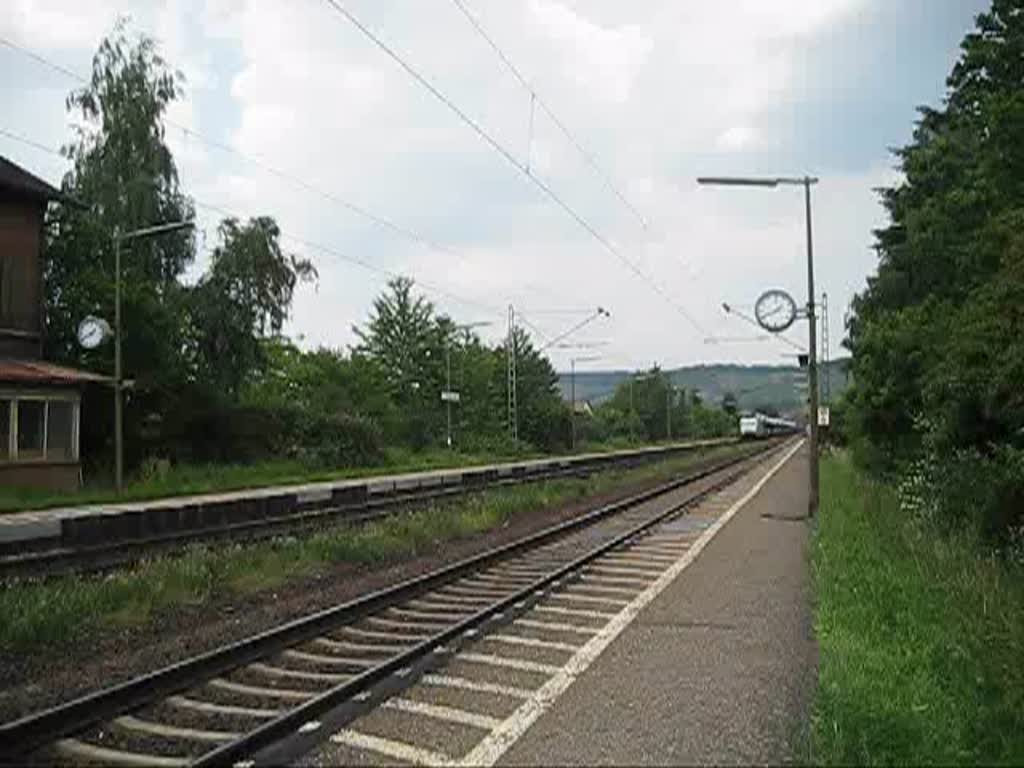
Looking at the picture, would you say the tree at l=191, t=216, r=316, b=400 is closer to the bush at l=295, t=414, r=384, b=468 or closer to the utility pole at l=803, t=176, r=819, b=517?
the bush at l=295, t=414, r=384, b=468

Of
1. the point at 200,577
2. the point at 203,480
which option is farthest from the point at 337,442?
the point at 200,577

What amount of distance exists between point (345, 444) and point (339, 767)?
45.9m

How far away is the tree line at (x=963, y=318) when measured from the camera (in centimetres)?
1988

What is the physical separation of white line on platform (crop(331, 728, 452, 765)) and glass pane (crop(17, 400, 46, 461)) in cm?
2805

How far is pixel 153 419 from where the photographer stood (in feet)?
142

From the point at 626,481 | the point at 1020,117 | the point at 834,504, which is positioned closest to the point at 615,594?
the point at 1020,117

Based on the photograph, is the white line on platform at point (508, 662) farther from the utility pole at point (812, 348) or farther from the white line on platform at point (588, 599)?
the utility pole at point (812, 348)

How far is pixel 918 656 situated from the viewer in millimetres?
9875

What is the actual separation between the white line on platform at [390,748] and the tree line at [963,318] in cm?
1349

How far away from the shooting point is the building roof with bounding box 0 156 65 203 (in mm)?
36125

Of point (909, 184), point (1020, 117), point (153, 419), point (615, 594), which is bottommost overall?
point (615, 594)

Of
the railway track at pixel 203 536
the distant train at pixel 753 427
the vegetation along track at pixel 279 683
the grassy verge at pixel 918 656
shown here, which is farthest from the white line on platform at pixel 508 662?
the distant train at pixel 753 427

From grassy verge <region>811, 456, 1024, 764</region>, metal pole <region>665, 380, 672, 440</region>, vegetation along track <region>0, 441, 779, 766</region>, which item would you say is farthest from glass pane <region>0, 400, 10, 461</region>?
metal pole <region>665, 380, 672, 440</region>

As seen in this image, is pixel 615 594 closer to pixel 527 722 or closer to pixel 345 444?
pixel 527 722
